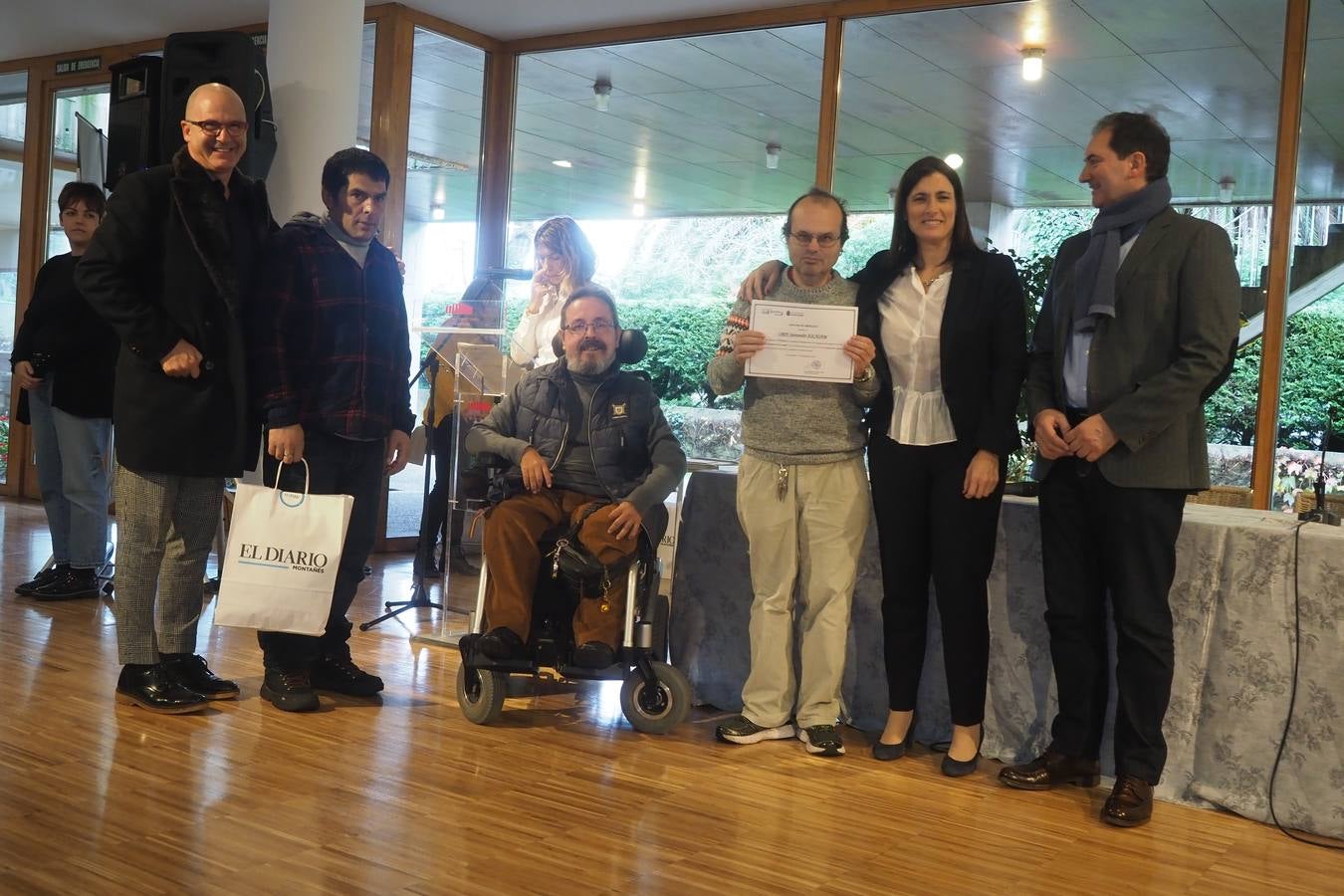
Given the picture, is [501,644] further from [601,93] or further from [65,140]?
[65,140]

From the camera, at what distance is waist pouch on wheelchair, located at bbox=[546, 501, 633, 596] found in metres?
3.19

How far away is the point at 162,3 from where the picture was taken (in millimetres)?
6945

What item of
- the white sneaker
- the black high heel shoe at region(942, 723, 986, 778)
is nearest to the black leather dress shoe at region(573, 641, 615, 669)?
the white sneaker

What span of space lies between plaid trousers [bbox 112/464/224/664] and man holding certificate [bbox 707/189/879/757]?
4.67ft

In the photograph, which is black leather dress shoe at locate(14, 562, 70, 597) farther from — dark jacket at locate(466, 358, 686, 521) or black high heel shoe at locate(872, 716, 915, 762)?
black high heel shoe at locate(872, 716, 915, 762)

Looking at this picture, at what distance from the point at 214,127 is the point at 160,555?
112 centimetres

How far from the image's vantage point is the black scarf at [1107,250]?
2.85m

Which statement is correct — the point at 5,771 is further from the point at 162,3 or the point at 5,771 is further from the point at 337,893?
the point at 162,3

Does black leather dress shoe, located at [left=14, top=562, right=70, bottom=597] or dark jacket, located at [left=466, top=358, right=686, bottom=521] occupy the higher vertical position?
dark jacket, located at [left=466, top=358, right=686, bottom=521]

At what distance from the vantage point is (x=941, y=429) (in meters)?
3.07

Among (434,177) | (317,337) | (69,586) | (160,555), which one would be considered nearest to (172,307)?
(317,337)

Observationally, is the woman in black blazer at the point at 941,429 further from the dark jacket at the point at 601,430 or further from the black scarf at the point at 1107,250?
the dark jacket at the point at 601,430

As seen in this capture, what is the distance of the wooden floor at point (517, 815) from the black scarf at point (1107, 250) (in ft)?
3.79

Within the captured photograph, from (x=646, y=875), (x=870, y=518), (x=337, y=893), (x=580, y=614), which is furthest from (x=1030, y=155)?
(x=337, y=893)
